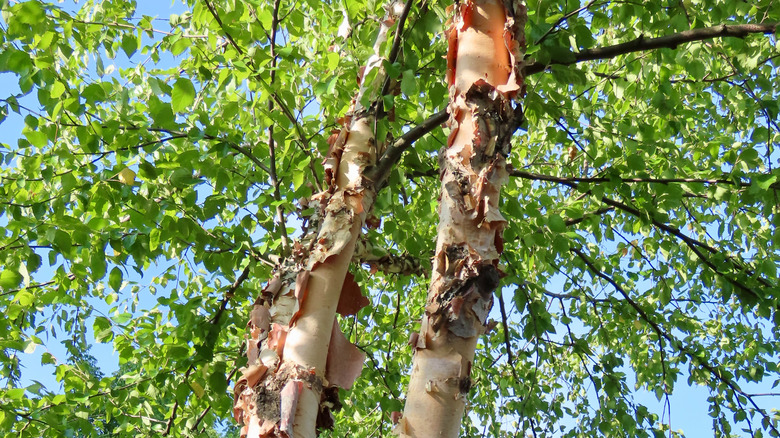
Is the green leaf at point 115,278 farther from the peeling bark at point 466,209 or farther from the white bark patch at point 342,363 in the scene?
the peeling bark at point 466,209

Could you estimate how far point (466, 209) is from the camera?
190 centimetres

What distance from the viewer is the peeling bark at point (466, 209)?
1672mm

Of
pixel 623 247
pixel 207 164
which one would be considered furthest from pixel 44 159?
pixel 623 247

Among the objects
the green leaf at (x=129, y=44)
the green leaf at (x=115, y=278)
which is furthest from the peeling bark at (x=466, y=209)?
the green leaf at (x=115, y=278)

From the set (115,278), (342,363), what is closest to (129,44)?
(115,278)

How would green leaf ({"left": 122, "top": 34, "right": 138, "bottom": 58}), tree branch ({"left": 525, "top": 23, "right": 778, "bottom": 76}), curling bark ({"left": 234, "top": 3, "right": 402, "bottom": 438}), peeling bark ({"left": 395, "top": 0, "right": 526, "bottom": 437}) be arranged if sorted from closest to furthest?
1. peeling bark ({"left": 395, "top": 0, "right": 526, "bottom": 437})
2. curling bark ({"left": 234, "top": 3, "right": 402, "bottom": 438})
3. tree branch ({"left": 525, "top": 23, "right": 778, "bottom": 76})
4. green leaf ({"left": 122, "top": 34, "right": 138, "bottom": 58})

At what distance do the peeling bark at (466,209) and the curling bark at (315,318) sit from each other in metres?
0.67

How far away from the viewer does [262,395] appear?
239 centimetres

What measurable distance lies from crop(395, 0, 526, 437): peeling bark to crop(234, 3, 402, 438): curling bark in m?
0.67

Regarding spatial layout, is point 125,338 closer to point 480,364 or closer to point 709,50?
point 480,364

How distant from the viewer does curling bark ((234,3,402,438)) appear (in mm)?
2357

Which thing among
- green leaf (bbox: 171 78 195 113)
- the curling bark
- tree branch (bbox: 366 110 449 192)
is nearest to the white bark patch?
the curling bark

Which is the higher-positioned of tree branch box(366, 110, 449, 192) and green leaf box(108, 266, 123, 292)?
tree branch box(366, 110, 449, 192)

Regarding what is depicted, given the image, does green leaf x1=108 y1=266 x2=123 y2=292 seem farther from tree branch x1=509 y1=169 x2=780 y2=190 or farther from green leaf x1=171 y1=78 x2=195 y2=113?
tree branch x1=509 y1=169 x2=780 y2=190
